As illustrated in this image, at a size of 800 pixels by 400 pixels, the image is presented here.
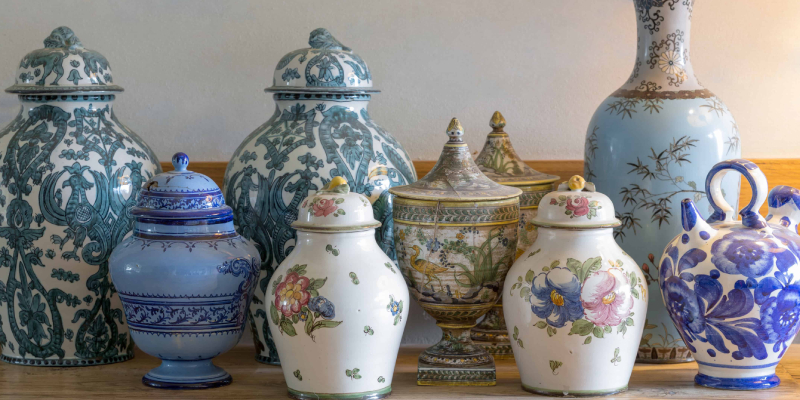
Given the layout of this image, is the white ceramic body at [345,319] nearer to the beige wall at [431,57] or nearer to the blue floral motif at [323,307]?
the blue floral motif at [323,307]

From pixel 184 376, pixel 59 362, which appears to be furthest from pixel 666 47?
pixel 59 362

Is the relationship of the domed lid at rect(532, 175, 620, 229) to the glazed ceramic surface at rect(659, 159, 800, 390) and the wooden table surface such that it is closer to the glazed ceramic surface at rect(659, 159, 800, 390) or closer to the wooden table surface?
the glazed ceramic surface at rect(659, 159, 800, 390)

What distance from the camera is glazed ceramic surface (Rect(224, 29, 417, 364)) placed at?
1.21 metres

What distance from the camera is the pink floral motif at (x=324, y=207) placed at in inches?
41.2

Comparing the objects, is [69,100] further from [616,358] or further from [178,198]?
[616,358]

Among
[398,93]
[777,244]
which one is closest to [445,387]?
[777,244]

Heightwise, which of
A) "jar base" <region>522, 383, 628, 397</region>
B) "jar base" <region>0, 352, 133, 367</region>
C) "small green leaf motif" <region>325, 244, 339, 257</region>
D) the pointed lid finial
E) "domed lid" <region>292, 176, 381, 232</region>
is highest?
the pointed lid finial

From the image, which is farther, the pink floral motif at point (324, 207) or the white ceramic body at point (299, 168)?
the white ceramic body at point (299, 168)

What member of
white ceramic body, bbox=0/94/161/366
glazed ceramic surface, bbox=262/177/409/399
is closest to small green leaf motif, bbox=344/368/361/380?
glazed ceramic surface, bbox=262/177/409/399

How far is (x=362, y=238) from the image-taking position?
Answer: 106 cm

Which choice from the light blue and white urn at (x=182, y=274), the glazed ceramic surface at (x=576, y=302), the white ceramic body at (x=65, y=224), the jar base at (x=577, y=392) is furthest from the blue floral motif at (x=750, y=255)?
the white ceramic body at (x=65, y=224)

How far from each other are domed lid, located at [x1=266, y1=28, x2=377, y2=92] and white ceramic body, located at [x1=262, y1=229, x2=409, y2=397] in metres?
0.28

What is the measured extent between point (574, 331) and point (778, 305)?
0.26m

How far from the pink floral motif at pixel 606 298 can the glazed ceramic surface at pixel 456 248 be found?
0.46 feet
